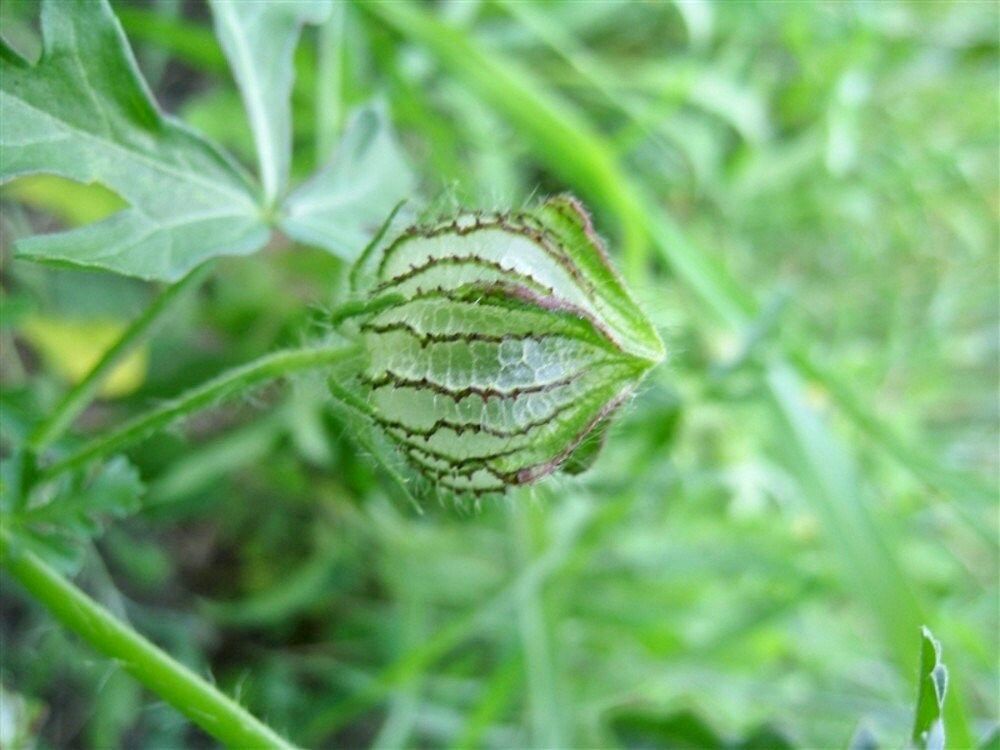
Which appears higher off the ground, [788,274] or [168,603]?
[788,274]

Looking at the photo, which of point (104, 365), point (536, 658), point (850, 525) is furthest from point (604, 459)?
point (104, 365)

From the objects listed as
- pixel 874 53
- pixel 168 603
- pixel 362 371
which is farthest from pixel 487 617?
pixel 874 53

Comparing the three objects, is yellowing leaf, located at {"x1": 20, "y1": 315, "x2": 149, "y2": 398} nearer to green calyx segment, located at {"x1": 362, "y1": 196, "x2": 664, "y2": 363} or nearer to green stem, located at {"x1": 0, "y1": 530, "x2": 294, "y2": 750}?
green stem, located at {"x1": 0, "y1": 530, "x2": 294, "y2": 750}

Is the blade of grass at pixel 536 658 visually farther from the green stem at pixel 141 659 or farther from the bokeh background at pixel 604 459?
the green stem at pixel 141 659

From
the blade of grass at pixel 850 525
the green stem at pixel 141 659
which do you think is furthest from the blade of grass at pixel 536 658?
the green stem at pixel 141 659

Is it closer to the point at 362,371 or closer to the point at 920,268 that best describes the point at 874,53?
the point at 920,268

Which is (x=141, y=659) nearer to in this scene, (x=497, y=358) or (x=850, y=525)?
(x=497, y=358)

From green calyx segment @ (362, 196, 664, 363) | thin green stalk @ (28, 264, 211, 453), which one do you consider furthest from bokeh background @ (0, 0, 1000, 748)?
green calyx segment @ (362, 196, 664, 363)
